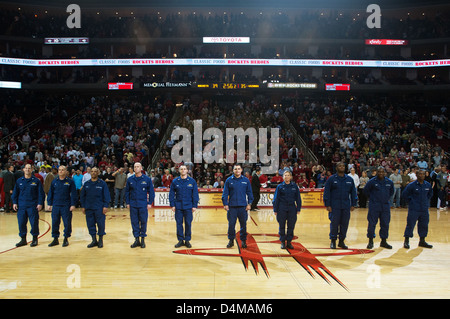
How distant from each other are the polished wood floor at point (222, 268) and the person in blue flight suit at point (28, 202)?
0.41 metres

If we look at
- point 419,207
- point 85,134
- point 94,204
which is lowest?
point 419,207

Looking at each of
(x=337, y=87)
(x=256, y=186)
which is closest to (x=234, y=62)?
(x=337, y=87)

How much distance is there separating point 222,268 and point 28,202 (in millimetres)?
5200

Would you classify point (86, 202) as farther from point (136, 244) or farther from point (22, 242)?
point (22, 242)

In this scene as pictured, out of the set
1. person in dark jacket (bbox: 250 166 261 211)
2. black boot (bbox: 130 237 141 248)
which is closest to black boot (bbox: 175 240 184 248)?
black boot (bbox: 130 237 141 248)

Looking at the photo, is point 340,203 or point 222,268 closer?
point 222,268

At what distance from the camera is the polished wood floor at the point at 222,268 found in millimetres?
6023

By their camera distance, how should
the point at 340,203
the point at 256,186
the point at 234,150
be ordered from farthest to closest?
the point at 234,150
the point at 256,186
the point at 340,203

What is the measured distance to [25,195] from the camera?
9367mm

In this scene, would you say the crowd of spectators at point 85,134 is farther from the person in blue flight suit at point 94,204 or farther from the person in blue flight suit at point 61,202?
the person in blue flight suit at point 94,204

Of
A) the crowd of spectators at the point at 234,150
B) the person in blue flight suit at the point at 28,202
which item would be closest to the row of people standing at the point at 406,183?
the crowd of spectators at the point at 234,150

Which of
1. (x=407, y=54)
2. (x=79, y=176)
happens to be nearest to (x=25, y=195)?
(x=79, y=176)

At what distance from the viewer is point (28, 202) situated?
30.7ft

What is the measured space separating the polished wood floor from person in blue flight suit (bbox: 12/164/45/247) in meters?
0.41
